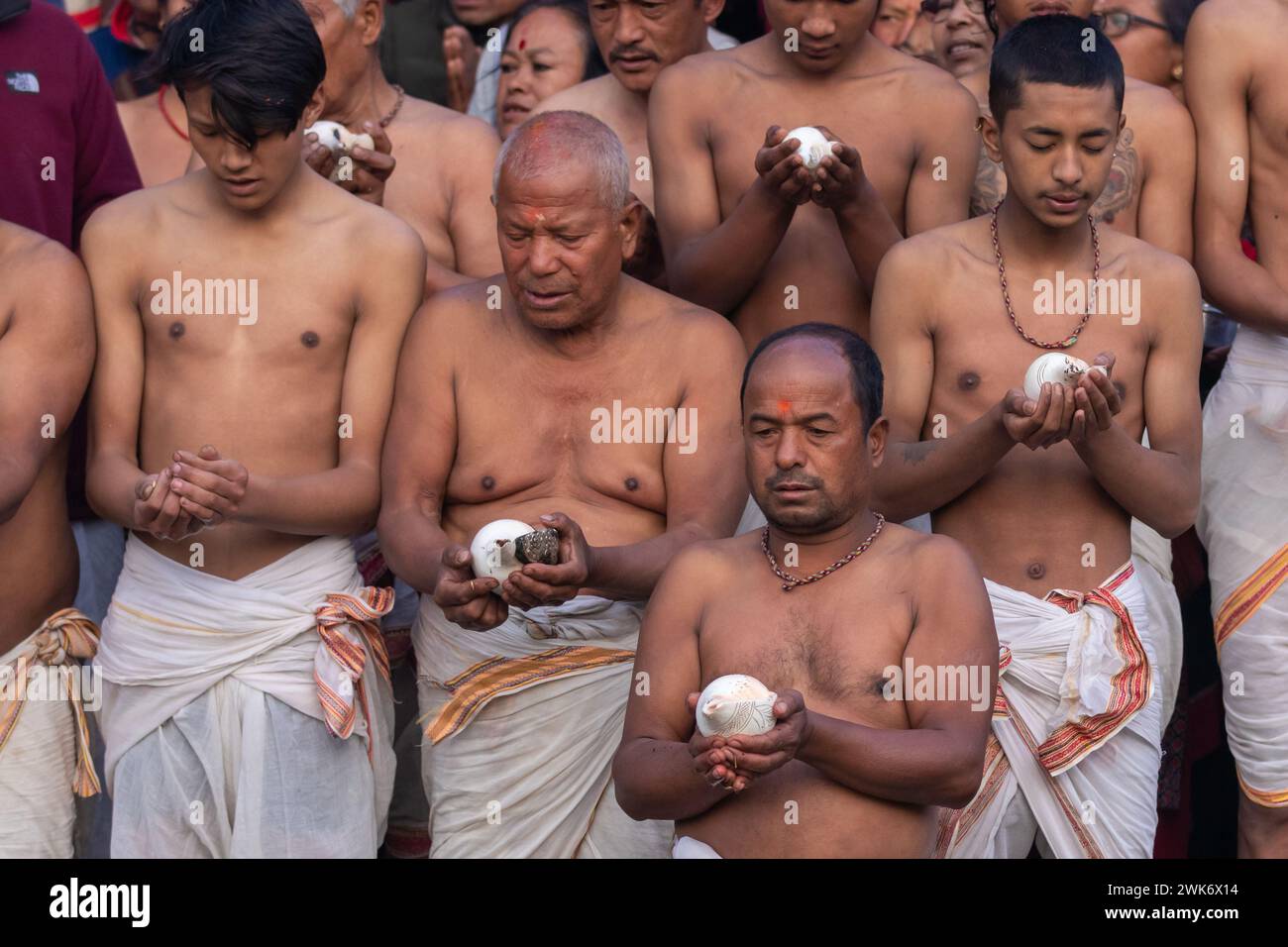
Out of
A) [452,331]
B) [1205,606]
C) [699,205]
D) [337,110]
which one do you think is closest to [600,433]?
[452,331]

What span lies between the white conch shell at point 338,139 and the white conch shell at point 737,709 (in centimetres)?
235

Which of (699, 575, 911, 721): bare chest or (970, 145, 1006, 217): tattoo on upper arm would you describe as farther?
(970, 145, 1006, 217): tattoo on upper arm

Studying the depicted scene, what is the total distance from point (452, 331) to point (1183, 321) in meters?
1.96

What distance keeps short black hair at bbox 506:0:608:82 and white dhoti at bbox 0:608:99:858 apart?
284 centimetres

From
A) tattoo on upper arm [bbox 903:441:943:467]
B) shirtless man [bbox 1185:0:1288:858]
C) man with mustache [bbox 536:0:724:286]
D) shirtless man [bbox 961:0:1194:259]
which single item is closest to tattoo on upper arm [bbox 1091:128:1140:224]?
shirtless man [bbox 961:0:1194:259]

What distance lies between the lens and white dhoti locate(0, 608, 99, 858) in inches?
214

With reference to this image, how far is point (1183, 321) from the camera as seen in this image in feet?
17.4

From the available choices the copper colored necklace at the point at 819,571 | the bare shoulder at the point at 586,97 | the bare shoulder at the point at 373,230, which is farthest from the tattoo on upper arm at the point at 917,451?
the bare shoulder at the point at 586,97

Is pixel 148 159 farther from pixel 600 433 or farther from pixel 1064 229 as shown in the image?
pixel 1064 229

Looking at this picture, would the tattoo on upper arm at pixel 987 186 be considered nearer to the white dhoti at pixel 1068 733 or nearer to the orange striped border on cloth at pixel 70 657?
the white dhoti at pixel 1068 733

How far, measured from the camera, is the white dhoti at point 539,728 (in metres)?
5.36

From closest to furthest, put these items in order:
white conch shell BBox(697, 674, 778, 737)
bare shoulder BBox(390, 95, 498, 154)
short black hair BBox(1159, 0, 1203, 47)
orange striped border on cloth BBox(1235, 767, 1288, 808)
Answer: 1. white conch shell BBox(697, 674, 778, 737)
2. orange striped border on cloth BBox(1235, 767, 1288, 808)
3. bare shoulder BBox(390, 95, 498, 154)
4. short black hair BBox(1159, 0, 1203, 47)

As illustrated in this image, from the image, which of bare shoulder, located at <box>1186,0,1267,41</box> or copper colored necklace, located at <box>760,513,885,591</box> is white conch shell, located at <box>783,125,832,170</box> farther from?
bare shoulder, located at <box>1186,0,1267,41</box>

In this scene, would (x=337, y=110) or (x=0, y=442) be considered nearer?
(x=0, y=442)
